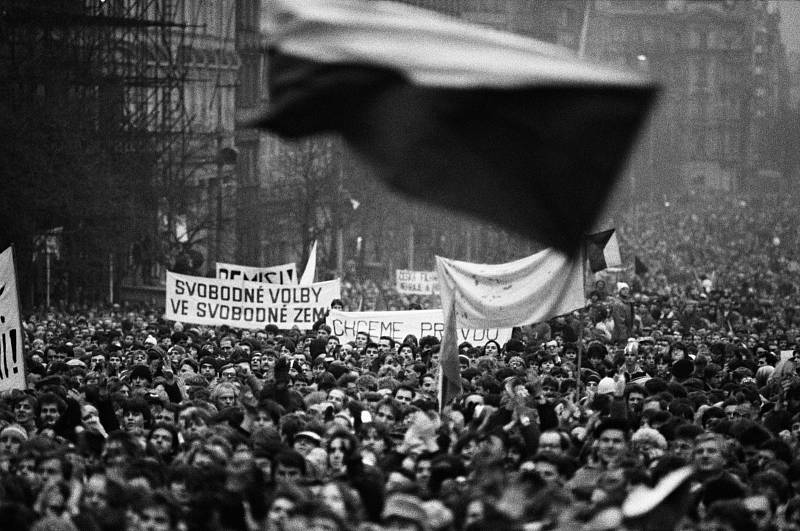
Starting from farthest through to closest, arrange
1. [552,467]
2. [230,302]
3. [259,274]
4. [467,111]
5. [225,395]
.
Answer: [259,274]
[230,302]
[225,395]
[552,467]
[467,111]

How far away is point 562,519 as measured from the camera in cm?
988

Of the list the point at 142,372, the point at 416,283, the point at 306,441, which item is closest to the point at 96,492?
the point at 306,441

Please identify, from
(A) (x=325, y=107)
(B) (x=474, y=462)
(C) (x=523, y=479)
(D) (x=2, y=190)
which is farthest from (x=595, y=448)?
(D) (x=2, y=190)

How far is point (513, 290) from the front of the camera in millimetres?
22125

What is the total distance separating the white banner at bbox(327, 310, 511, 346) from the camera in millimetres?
29031

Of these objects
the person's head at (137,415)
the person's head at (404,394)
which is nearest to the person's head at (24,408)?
the person's head at (137,415)

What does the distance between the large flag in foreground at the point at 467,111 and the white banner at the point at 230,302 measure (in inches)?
750

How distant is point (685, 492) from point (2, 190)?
35463 millimetres

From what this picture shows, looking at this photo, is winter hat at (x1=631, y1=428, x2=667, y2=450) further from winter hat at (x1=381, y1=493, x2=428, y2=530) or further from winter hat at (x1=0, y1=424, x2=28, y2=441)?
winter hat at (x1=381, y1=493, x2=428, y2=530)

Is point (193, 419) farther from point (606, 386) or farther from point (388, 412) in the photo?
point (606, 386)

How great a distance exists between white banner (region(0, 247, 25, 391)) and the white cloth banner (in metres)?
3.90

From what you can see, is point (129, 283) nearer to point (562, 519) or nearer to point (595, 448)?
point (595, 448)

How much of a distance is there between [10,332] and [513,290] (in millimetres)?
4939

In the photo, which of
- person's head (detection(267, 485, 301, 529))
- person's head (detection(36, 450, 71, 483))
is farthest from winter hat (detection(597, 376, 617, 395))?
person's head (detection(267, 485, 301, 529))
